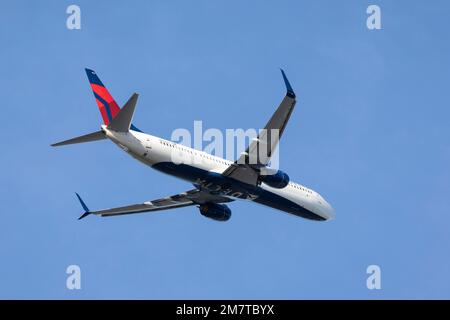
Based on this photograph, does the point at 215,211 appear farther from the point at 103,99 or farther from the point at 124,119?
the point at 124,119

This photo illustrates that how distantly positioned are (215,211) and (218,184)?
22.5ft

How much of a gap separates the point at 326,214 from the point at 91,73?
21037mm

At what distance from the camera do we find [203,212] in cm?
6775

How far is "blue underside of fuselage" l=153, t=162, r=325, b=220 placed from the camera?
2346 inches

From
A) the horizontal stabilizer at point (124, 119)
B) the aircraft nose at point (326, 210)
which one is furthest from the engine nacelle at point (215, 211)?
the horizontal stabilizer at point (124, 119)

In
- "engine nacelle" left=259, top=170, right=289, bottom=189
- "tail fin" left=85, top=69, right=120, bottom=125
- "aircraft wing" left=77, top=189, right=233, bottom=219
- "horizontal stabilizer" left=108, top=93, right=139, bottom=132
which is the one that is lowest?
"engine nacelle" left=259, top=170, right=289, bottom=189

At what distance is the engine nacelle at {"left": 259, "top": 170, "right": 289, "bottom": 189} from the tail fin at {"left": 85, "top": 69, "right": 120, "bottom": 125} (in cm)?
1169

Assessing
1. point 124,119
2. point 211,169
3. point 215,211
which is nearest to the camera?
point 124,119

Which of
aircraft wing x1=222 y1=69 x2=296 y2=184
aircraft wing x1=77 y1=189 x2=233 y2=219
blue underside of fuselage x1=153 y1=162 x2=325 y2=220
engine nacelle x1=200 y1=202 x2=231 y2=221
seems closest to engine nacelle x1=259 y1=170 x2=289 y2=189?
aircraft wing x1=222 y1=69 x2=296 y2=184

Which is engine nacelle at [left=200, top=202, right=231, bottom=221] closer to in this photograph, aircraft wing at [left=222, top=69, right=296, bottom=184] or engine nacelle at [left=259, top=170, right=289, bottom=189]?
aircraft wing at [left=222, top=69, right=296, bottom=184]

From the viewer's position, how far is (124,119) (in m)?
56.9

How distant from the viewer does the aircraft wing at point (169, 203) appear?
6681 centimetres

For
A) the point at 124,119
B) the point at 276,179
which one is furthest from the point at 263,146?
the point at 124,119

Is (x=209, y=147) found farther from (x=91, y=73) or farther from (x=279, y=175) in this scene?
(x=91, y=73)
